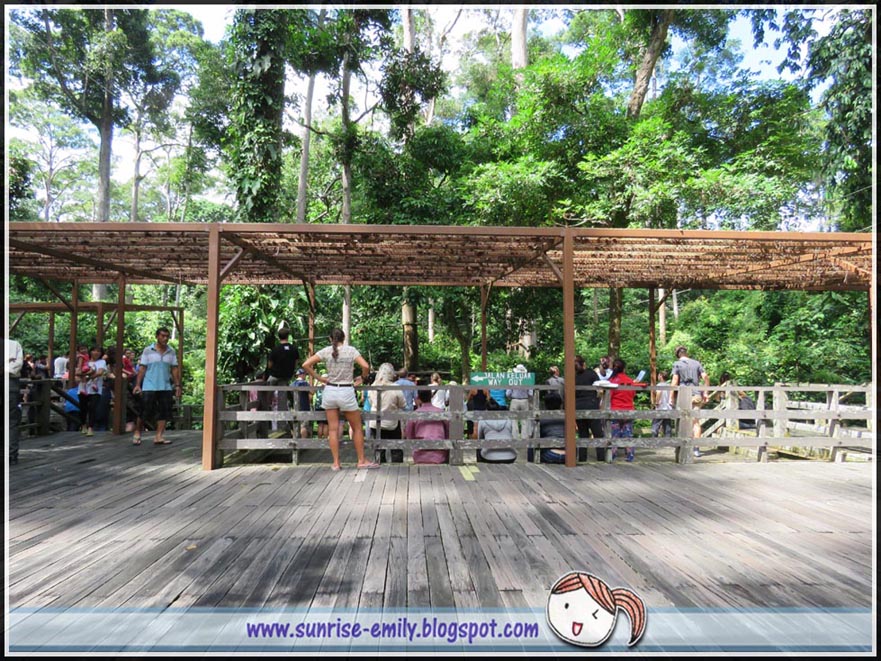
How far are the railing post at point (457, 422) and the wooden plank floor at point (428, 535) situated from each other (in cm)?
22

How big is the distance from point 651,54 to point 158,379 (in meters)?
14.3

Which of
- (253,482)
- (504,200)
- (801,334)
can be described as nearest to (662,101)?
(504,200)

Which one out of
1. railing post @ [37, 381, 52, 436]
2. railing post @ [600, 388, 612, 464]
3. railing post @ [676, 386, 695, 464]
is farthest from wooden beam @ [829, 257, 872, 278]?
railing post @ [37, 381, 52, 436]

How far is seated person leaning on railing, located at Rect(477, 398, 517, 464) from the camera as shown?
6.53m

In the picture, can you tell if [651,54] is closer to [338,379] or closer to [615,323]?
[615,323]

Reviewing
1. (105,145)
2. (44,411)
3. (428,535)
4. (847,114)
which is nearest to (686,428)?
(428,535)

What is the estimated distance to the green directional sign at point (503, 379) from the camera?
23.2ft

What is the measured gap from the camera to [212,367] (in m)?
6.10

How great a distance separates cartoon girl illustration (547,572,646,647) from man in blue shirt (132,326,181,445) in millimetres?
6724

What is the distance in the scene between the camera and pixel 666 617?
8.61 feet

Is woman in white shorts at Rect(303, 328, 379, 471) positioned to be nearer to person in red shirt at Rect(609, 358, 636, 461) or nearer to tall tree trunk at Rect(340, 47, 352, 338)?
person in red shirt at Rect(609, 358, 636, 461)

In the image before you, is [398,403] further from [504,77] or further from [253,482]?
[504,77]

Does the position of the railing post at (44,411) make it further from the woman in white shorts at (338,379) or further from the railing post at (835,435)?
the railing post at (835,435)

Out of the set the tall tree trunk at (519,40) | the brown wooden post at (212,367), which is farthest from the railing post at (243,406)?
the tall tree trunk at (519,40)
